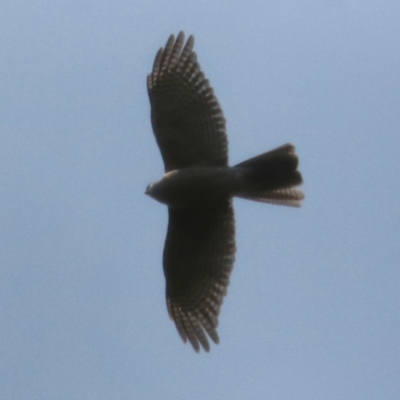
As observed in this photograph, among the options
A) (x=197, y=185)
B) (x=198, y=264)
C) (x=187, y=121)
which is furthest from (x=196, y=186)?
(x=198, y=264)

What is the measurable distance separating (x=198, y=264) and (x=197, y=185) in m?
1.11

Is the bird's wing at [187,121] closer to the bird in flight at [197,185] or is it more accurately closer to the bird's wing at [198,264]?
the bird in flight at [197,185]

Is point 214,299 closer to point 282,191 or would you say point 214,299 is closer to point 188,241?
point 188,241

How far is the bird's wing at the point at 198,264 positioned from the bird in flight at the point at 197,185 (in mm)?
12

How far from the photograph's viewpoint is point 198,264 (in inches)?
468

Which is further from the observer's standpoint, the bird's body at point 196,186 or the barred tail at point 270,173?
the bird's body at point 196,186

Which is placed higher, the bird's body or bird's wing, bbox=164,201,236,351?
the bird's body

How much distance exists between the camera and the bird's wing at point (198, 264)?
11703mm

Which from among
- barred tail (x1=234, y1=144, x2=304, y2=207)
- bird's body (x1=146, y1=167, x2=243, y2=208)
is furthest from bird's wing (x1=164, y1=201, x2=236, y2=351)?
barred tail (x1=234, y1=144, x2=304, y2=207)

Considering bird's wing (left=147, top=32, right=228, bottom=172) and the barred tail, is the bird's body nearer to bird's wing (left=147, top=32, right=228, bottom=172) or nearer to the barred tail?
the barred tail

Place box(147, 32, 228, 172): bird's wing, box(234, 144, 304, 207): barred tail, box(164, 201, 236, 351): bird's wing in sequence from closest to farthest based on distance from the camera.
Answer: box(234, 144, 304, 207): barred tail
box(147, 32, 228, 172): bird's wing
box(164, 201, 236, 351): bird's wing

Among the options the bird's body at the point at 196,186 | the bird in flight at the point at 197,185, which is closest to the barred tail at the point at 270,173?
the bird in flight at the point at 197,185

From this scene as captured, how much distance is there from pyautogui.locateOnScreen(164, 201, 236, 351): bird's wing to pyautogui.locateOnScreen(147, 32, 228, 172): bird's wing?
62 centimetres

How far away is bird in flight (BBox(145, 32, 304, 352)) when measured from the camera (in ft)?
36.7
